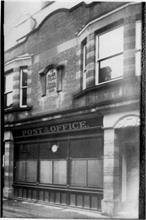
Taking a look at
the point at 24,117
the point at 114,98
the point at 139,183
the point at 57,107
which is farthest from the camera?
the point at 24,117

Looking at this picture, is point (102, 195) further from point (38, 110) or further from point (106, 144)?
point (38, 110)

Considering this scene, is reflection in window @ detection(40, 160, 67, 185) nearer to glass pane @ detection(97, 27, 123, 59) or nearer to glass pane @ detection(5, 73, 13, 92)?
glass pane @ detection(5, 73, 13, 92)

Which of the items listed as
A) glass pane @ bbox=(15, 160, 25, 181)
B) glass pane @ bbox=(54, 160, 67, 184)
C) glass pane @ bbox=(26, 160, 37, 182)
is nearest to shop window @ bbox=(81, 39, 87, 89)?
glass pane @ bbox=(54, 160, 67, 184)

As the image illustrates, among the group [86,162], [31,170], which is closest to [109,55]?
[86,162]

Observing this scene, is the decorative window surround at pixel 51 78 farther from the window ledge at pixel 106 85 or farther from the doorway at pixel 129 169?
the doorway at pixel 129 169

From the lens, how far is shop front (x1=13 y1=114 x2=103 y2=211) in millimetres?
3254

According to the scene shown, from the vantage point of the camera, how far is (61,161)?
351 centimetres

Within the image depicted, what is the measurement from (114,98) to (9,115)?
4.16ft

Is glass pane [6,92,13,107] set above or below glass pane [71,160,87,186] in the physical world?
above

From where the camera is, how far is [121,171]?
304 cm

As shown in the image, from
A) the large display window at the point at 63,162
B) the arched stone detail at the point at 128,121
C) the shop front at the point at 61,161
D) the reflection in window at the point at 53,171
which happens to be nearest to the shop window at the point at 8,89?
the shop front at the point at 61,161

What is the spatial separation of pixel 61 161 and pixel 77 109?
54 centimetres

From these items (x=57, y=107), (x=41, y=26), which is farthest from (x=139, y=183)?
(x=41, y=26)

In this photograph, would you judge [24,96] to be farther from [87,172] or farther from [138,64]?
[138,64]
